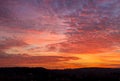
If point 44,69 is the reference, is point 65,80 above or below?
below

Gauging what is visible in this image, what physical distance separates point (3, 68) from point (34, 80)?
3834 centimetres

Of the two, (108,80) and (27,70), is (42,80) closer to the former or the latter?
(108,80)

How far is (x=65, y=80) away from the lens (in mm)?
79562

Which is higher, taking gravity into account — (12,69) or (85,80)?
(12,69)

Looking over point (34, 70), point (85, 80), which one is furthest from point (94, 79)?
point (34, 70)

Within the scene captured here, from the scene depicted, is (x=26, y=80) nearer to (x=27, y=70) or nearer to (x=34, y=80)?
(x=34, y=80)

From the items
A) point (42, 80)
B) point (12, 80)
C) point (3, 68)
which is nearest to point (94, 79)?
point (42, 80)

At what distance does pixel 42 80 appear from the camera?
79.9 meters

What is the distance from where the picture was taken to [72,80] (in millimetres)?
80312

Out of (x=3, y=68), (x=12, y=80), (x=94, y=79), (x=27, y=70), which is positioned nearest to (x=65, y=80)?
(x=94, y=79)

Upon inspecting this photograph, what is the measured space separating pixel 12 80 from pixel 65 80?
13557 millimetres

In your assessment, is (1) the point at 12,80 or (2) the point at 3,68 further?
(2) the point at 3,68

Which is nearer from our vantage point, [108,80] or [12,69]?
[108,80]

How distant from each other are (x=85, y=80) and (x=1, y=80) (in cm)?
2131
